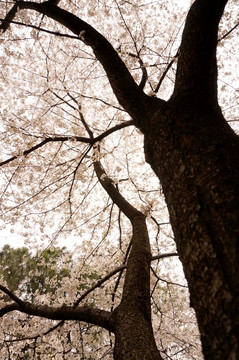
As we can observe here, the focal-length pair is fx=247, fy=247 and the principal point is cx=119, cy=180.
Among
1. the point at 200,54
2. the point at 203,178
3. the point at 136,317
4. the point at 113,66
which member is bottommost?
the point at 136,317

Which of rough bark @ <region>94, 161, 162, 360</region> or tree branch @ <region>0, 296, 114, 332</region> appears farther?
tree branch @ <region>0, 296, 114, 332</region>

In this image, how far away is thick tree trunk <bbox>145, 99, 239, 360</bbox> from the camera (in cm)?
83

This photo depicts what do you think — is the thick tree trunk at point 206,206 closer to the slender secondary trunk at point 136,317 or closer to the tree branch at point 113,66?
the tree branch at point 113,66

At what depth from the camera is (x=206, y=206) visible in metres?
1.11

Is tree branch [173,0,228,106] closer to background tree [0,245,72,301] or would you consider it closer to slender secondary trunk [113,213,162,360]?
slender secondary trunk [113,213,162,360]

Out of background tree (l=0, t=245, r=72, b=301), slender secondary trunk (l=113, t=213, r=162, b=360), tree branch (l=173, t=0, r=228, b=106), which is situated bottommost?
slender secondary trunk (l=113, t=213, r=162, b=360)

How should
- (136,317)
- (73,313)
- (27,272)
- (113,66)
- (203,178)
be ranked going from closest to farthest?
(203,178) < (136,317) < (113,66) < (73,313) < (27,272)

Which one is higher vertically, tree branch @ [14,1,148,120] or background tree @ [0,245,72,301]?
background tree @ [0,245,72,301]

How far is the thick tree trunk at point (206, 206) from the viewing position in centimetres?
83

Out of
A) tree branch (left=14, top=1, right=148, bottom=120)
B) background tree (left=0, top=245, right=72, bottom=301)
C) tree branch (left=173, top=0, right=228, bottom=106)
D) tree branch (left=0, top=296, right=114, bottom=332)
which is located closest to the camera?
tree branch (left=173, top=0, right=228, bottom=106)

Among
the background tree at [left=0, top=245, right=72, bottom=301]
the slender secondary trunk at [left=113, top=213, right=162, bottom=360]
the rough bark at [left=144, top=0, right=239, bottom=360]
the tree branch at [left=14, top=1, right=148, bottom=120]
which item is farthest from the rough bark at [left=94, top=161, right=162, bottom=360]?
the background tree at [left=0, top=245, right=72, bottom=301]

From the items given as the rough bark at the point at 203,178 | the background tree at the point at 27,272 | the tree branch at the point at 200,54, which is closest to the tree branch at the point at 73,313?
the rough bark at the point at 203,178

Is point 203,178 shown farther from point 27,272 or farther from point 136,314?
point 27,272

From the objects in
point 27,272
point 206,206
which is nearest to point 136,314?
point 206,206
